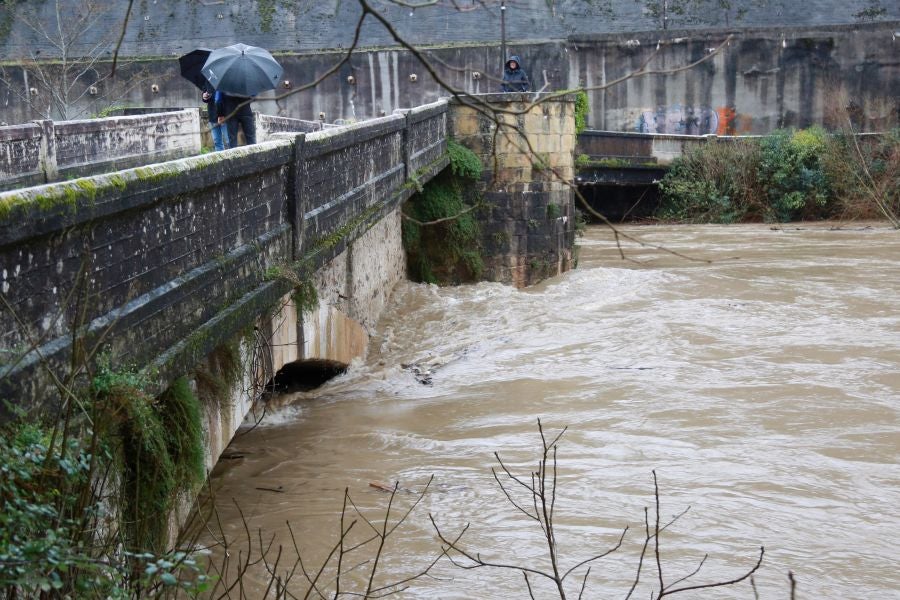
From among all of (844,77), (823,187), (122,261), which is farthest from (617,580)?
(844,77)

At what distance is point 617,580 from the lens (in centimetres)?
597

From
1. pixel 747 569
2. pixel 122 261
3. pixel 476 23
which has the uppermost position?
pixel 476 23

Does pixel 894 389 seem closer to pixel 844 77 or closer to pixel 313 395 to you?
pixel 313 395

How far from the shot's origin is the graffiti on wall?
27531mm

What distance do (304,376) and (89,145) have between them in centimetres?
356

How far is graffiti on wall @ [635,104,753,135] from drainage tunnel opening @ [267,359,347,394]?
19192mm

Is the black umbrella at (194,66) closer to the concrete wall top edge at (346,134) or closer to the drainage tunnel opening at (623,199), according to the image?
the concrete wall top edge at (346,134)

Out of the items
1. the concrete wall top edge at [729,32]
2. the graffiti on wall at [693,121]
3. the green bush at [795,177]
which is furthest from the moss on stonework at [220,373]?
the graffiti on wall at [693,121]

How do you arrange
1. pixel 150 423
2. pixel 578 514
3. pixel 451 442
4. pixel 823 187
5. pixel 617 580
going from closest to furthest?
pixel 150 423, pixel 617 580, pixel 578 514, pixel 451 442, pixel 823 187

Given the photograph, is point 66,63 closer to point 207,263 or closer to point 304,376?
point 304,376

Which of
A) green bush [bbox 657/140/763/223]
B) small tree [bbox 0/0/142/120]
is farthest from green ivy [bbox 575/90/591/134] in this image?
small tree [bbox 0/0/142/120]

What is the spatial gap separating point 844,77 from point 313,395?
20.8 m

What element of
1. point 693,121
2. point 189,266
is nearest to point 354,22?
point 693,121

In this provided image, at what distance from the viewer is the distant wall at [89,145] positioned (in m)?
9.66
